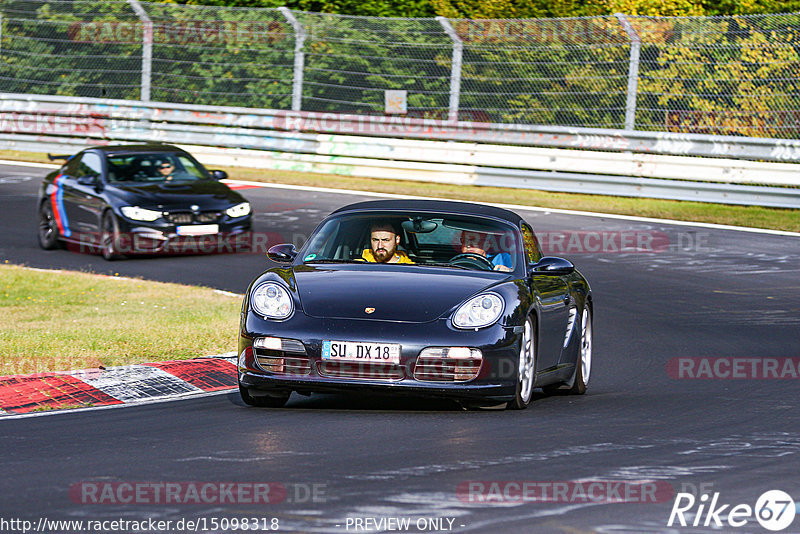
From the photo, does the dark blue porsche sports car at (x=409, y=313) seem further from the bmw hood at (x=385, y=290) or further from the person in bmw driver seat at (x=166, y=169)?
the person in bmw driver seat at (x=166, y=169)

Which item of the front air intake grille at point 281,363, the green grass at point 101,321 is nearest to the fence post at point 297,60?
the green grass at point 101,321

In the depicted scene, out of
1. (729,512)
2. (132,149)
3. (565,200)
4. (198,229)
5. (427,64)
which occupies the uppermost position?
(729,512)

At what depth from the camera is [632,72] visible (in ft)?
75.8

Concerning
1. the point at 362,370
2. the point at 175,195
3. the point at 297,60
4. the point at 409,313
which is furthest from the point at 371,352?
the point at 297,60

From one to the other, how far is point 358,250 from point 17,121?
2152 cm

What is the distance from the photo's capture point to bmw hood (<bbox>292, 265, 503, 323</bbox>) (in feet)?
26.8

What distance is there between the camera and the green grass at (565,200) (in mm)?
20984

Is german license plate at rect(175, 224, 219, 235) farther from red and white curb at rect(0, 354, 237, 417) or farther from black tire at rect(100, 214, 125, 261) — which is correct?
red and white curb at rect(0, 354, 237, 417)

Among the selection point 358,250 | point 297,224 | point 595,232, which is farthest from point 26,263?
point 358,250

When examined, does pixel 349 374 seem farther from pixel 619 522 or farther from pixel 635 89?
pixel 635 89

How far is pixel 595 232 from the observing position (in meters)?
19.5

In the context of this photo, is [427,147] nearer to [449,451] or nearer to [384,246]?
[384,246]

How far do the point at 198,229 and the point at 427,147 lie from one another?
846 centimetres

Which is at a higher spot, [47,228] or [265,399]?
[265,399]
